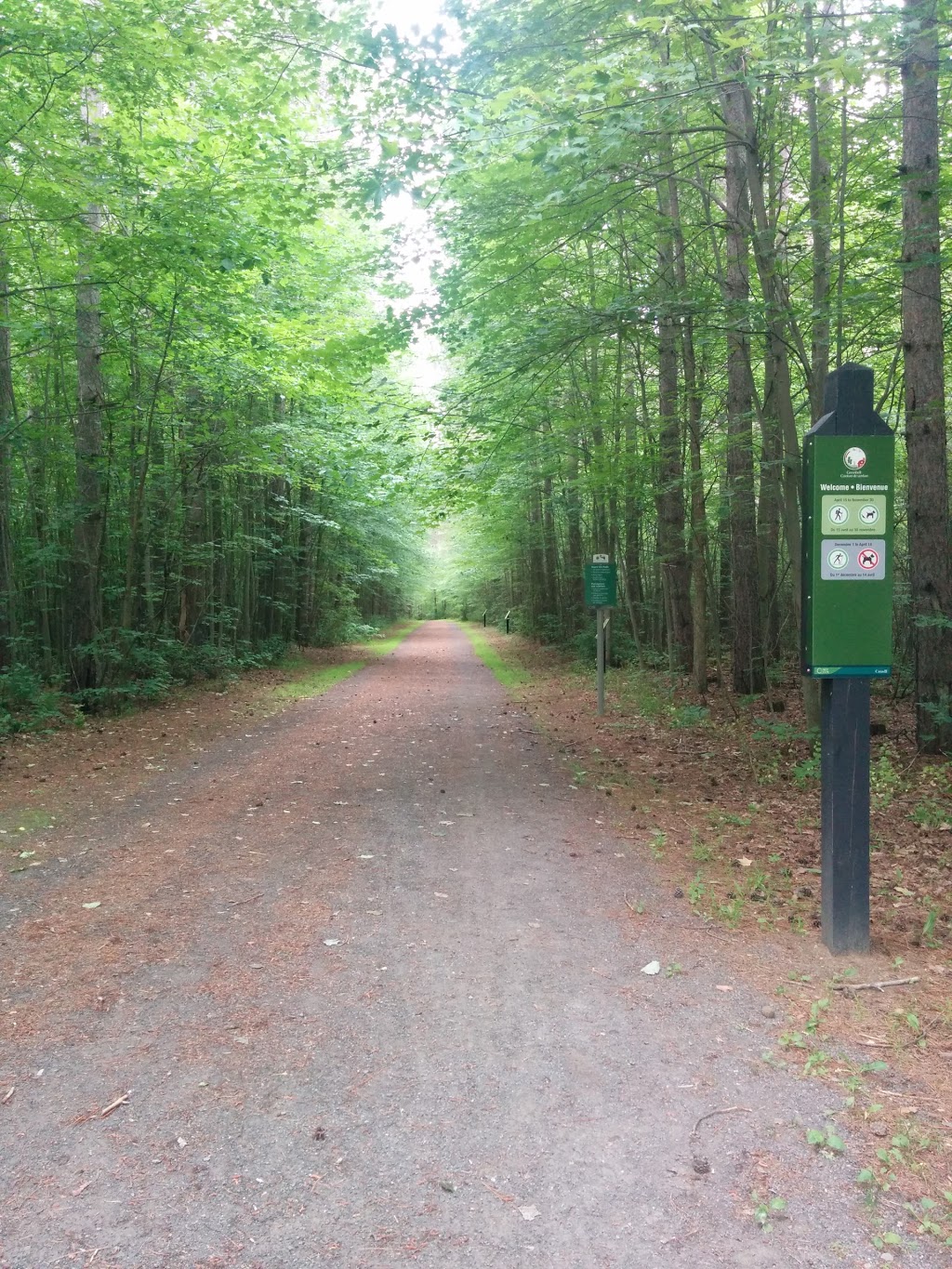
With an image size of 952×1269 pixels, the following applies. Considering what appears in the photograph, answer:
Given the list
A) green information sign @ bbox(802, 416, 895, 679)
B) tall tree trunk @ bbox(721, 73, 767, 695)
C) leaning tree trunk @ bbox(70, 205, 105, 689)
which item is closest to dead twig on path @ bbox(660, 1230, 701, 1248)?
green information sign @ bbox(802, 416, 895, 679)

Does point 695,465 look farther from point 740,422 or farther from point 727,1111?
point 727,1111

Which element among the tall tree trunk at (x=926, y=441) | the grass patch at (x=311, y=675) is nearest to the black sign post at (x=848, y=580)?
the tall tree trunk at (x=926, y=441)

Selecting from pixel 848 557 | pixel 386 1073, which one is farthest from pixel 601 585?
pixel 386 1073

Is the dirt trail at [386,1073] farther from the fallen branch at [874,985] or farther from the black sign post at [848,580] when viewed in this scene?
the black sign post at [848,580]

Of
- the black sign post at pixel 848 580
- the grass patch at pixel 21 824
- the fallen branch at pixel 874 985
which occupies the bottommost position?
the fallen branch at pixel 874 985

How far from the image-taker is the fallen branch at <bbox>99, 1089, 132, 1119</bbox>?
9.70 feet

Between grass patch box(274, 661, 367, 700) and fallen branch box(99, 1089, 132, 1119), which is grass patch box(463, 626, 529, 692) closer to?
grass patch box(274, 661, 367, 700)

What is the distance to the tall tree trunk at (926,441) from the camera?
7387 mm

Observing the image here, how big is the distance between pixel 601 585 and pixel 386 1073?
9931mm

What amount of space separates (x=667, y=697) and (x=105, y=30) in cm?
1171

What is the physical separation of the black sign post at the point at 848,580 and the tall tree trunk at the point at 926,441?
13.4 ft

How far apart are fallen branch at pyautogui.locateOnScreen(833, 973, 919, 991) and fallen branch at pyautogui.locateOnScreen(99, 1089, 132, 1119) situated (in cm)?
324

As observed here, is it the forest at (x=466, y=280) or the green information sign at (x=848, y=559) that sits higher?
the forest at (x=466, y=280)

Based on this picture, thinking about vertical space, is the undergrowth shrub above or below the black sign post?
below
